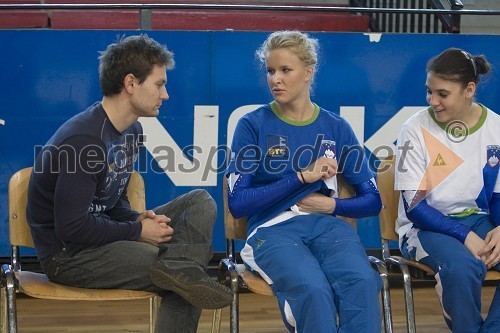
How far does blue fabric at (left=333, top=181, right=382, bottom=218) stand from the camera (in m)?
3.44

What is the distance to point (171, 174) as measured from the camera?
477 cm

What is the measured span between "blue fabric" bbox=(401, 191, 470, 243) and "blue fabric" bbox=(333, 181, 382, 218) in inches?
6.1

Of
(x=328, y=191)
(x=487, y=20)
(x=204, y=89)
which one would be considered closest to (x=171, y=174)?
(x=204, y=89)

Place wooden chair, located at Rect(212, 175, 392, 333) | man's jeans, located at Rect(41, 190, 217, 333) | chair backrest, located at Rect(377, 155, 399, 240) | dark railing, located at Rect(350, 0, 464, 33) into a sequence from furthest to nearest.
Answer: dark railing, located at Rect(350, 0, 464, 33) < chair backrest, located at Rect(377, 155, 399, 240) < wooden chair, located at Rect(212, 175, 392, 333) < man's jeans, located at Rect(41, 190, 217, 333)

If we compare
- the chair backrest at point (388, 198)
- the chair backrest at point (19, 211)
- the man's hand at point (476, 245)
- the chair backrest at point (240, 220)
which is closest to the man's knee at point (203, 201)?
the chair backrest at point (240, 220)

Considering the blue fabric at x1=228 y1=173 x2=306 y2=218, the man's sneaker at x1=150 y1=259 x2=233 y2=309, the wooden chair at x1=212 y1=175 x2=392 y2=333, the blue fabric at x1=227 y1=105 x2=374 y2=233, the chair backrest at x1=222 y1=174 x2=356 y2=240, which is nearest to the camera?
the man's sneaker at x1=150 y1=259 x2=233 y2=309

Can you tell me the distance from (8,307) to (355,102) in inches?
94.8

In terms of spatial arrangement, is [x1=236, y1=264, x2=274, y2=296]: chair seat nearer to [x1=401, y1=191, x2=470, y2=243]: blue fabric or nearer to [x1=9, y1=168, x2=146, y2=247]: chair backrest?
[x1=401, y1=191, x2=470, y2=243]: blue fabric

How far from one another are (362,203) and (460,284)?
1.56ft

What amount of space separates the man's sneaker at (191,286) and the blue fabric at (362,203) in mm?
622

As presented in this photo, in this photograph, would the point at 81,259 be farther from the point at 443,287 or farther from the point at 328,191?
the point at 443,287

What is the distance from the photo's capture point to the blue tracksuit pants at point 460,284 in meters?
3.31

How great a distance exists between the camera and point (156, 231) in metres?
3.26

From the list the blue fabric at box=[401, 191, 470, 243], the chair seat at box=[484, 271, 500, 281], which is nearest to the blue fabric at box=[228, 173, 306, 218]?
the blue fabric at box=[401, 191, 470, 243]
